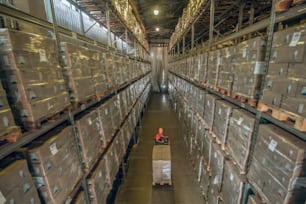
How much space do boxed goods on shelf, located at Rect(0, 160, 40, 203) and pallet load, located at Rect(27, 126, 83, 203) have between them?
126 mm

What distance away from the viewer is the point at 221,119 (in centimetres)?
287

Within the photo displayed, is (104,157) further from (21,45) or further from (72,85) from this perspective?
(21,45)

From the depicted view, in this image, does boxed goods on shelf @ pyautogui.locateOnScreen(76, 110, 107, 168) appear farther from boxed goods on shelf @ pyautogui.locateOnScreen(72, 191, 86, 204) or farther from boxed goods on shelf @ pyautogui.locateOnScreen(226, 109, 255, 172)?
boxed goods on shelf @ pyautogui.locateOnScreen(226, 109, 255, 172)

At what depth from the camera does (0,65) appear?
4.57ft

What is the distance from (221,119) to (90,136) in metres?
2.32

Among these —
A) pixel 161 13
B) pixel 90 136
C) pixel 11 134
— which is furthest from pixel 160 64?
pixel 11 134

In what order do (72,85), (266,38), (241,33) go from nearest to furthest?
1. (266,38)
2. (72,85)
3. (241,33)

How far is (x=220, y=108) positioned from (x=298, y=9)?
177 centimetres

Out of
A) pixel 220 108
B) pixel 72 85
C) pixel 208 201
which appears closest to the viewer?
pixel 72 85

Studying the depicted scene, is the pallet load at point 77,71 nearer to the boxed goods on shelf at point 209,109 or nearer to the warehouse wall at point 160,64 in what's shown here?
the boxed goods on shelf at point 209,109

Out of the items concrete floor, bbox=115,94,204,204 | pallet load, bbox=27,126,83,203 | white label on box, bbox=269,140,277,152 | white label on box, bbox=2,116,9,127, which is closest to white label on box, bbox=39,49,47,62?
white label on box, bbox=2,116,9,127

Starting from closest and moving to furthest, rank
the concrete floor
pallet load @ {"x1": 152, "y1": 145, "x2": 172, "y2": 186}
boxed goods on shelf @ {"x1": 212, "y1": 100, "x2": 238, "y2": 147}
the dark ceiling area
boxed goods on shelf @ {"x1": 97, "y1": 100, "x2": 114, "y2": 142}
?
boxed goods on shelf @ {"x1": 212, "y1": 100, "x2": 238, "y2": 147} → boxed goods on shelf @ {"x1": 97, "y1": 100, "x2": 114, "y2": 142} → the concrete floor → pallet load @ {"x1": 152, "y1": 145, "x2": 172, "y2": 186} → the dark ceiling area

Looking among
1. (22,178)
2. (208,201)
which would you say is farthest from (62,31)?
(208,201)

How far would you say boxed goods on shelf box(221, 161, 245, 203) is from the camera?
2.12m
